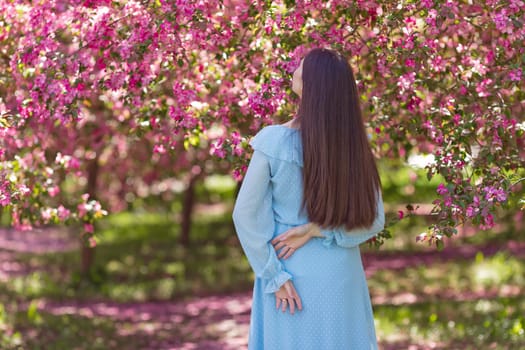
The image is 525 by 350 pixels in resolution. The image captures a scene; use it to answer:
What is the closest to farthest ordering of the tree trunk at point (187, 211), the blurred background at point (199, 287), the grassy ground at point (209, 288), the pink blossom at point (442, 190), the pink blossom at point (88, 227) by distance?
the pink blossom at point (442, 190) → the pink blossom at point (88, 227) → the grassy ground at point (209, 288) → the blurred background at point (199, 287) → the tree trunk at point (187, 211)

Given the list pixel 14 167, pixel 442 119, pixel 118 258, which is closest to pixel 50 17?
pixel 14 167

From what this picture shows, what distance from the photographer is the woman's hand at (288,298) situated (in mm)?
3389

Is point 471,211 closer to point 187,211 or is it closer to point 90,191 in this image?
point 90,191

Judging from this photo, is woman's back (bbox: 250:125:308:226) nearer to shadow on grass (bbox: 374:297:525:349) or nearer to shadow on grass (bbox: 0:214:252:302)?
shadow on grass (bbox: 374:297:525:349)

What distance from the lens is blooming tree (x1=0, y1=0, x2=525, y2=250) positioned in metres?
4.63

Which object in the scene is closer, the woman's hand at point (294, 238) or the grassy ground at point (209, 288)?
the woman's hand at point (294, 238)

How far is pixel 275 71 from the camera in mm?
4883

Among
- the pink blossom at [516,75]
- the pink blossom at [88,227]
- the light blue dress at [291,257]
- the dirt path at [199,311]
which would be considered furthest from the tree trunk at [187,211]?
the light blue dress at [291,257]

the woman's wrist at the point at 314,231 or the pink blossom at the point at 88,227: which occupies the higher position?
the woman's wrist at the point at 314,231

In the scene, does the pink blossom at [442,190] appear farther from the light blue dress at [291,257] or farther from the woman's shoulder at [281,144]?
the woman's shoulder at [281,144]

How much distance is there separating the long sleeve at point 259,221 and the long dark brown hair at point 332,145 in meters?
0.16

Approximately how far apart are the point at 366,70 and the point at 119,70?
173 cm

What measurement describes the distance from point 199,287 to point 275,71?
6.40 metres

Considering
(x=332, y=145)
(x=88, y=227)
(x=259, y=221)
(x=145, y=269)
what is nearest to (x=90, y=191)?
(x=145, y=269)
